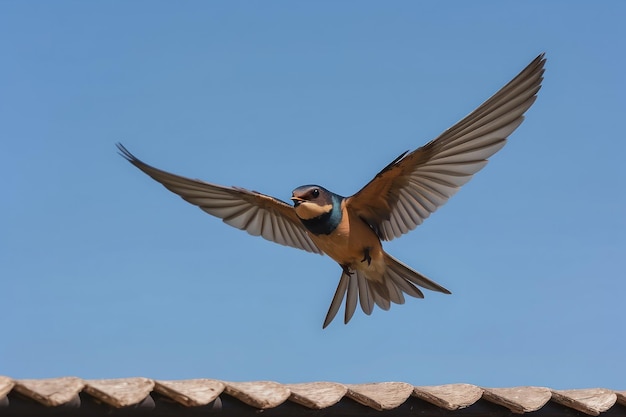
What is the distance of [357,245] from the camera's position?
21.1ft

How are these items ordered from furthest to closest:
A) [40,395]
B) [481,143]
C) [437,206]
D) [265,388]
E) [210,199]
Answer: [210,199] < [437,206] < [481,143] < [265,388] < [40,395]

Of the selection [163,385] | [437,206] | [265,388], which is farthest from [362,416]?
[437,206]

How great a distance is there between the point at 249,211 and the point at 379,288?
115 cm

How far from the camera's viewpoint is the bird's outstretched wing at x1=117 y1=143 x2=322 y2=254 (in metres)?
7.05

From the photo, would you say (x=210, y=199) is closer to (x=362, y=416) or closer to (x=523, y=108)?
(x=523, y=108)

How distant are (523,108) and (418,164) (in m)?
0.86

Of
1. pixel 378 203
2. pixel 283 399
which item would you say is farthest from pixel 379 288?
pixel 283 399

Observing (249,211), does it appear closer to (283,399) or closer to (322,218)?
(322,218)

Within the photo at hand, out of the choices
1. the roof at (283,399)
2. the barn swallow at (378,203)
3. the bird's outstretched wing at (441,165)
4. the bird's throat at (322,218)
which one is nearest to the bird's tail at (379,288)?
the barn swallow at (378,203)

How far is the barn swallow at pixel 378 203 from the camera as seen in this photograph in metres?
5.76

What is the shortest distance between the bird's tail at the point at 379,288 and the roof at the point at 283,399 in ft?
8.06

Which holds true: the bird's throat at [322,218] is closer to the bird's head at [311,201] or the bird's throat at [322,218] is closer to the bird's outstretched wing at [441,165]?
the bird's head at [311,201]

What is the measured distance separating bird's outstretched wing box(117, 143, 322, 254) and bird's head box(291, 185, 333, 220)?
59 cm

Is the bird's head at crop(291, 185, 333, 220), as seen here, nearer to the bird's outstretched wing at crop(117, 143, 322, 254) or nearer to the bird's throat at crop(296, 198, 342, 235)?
the bird's throat at crop(296, 198, 342, 235)
